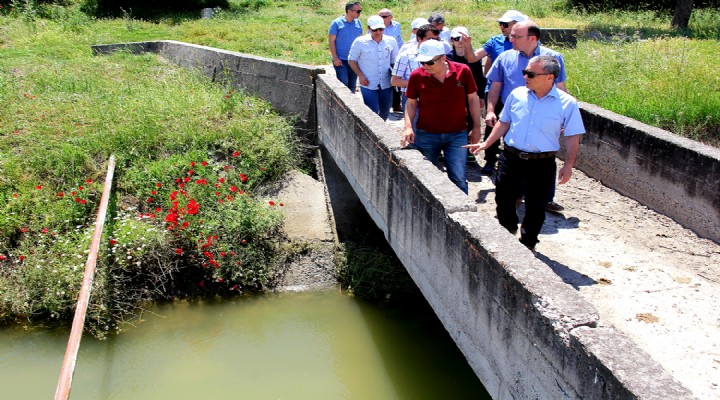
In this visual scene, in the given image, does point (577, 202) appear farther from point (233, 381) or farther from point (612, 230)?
point (233, 381)

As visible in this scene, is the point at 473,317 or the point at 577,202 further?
the point at 577,202

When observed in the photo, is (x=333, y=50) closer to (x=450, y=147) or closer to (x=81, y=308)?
(x=450, y=147)

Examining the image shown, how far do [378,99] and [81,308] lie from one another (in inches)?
171

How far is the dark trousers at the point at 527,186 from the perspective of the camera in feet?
16.7

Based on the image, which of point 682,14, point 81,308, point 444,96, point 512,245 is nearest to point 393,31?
point 444,96

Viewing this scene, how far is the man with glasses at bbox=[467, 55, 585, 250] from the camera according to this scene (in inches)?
191

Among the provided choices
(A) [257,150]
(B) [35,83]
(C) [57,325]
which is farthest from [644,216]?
(B) [35,83]

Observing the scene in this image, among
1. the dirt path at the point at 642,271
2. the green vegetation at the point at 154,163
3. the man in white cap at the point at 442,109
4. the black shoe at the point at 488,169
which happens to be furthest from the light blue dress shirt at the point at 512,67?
the green vegetation at the point at 154,163

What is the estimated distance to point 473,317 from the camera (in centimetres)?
435

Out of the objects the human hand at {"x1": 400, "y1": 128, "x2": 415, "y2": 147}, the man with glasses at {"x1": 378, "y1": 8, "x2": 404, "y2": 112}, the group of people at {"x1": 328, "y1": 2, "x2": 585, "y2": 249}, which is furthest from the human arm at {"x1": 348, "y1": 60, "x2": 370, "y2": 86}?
the human hand at {"x1": 400, "y1": 128, "x2": 415, "y2": 147}

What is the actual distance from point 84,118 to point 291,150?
10.00 ft

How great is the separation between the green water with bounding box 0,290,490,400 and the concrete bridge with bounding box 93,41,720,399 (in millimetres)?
1367

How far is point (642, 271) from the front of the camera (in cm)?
542

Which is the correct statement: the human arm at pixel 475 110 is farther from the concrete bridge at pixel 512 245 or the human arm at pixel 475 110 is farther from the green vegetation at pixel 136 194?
the green vegetation at pixel 136 194
